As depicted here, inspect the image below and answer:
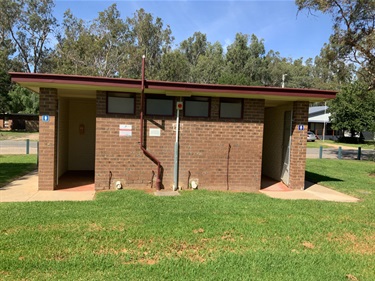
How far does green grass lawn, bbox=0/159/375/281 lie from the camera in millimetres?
3807

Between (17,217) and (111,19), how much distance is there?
121 ft

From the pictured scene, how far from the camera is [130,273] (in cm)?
370

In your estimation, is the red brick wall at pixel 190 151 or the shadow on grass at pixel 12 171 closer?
the red brick wall at pixel 190 151

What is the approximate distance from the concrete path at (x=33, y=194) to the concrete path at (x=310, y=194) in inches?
183

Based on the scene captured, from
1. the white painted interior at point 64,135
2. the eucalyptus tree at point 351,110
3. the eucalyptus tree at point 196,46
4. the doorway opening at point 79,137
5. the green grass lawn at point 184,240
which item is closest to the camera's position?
the green grass lawn at point 184,240

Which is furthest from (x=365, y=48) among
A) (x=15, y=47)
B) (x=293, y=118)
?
(x=15, y=47)

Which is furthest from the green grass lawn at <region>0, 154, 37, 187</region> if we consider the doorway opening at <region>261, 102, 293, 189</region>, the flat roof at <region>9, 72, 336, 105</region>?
the doorway opening at <region>261, 102, 293, 189</region>

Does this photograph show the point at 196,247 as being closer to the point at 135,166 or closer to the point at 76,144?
the point at 135,166

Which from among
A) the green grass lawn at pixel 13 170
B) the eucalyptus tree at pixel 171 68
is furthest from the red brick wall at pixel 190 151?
the eucalyptus tree at pixel 171 68

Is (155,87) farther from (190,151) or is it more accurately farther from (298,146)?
(298,146)

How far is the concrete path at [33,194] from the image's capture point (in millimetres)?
Result: 6988

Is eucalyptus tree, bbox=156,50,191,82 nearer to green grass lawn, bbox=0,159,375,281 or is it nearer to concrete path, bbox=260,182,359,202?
concrete path, bbox=260,182,359,202

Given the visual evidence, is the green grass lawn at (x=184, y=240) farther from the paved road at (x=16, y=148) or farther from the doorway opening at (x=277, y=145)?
the paved road at (x=16, y=148)

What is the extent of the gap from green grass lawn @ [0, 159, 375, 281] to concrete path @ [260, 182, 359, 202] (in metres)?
0.90
